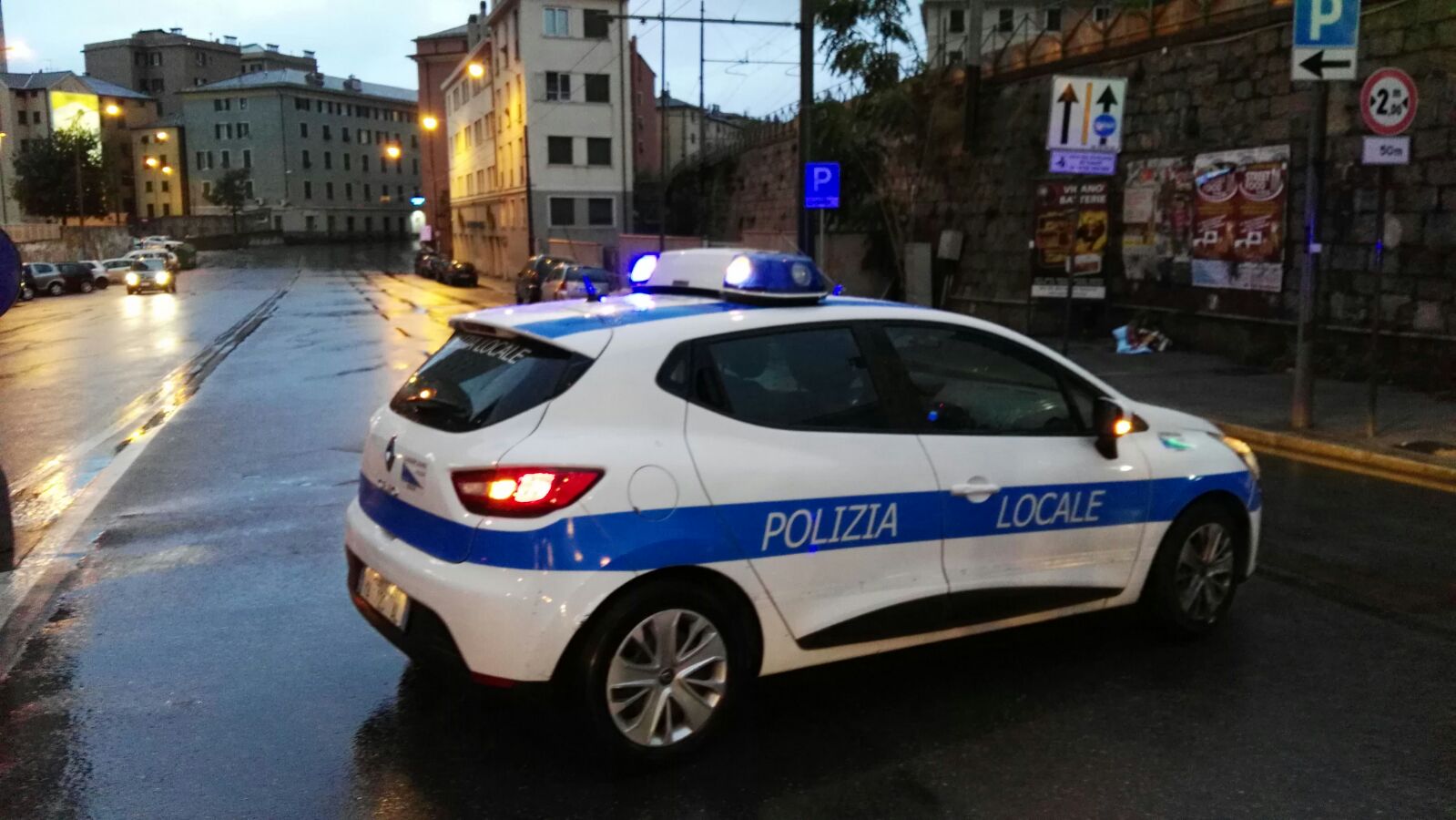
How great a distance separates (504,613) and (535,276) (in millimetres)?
31154

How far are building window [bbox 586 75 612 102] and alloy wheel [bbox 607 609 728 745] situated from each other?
53.6 metres

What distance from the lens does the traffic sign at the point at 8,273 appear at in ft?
28.9

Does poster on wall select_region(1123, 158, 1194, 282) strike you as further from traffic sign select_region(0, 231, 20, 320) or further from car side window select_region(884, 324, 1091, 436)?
traffic sign select_region(0, 231, 20, 320)

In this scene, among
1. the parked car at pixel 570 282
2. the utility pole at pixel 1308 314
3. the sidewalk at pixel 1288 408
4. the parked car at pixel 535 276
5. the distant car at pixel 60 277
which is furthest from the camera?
the distant car at pixel 60 277

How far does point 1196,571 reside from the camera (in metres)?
5.16

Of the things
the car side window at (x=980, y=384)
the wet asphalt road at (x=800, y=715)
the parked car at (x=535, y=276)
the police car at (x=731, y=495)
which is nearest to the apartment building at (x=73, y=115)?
the parked car at (x=535, y=276)

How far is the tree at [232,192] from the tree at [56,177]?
20824 mm

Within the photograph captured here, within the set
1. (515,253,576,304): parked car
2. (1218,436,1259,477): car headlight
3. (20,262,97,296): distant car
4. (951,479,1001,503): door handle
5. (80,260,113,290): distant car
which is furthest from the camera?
(80,260,113,290): distant car

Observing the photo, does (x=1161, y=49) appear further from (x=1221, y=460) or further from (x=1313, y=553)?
(x=1221, y=460)

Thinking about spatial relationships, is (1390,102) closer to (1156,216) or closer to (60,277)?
(1156,216)

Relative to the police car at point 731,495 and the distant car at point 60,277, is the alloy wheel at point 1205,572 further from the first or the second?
the distant car at point 60,277

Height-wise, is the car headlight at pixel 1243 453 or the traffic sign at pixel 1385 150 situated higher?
the traffic sign at pixel 1385 150

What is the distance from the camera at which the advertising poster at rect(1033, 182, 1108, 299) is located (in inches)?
726

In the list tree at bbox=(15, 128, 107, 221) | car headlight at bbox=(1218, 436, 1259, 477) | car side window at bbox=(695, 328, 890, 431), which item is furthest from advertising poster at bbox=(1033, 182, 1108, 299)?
tree at bbox=(15, 128, 107, 221)
